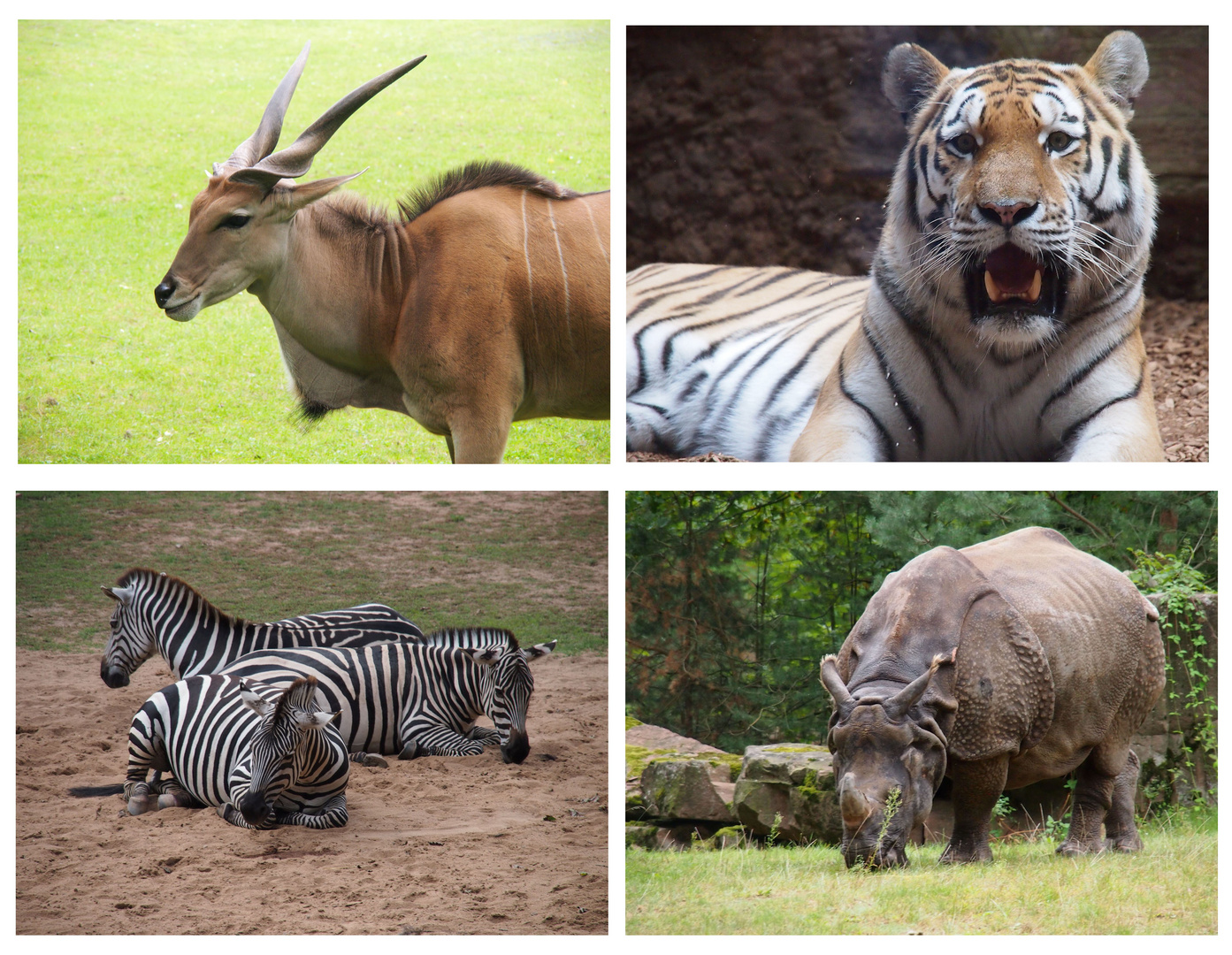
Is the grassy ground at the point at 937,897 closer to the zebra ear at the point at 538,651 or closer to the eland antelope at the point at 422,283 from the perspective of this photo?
the zebra ear at the point at 538,651

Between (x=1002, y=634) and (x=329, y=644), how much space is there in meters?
3.24

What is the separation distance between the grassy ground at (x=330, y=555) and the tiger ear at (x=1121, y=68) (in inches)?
162

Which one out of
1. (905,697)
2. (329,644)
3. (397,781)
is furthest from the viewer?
(329,644)

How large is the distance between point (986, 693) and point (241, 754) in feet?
9.41

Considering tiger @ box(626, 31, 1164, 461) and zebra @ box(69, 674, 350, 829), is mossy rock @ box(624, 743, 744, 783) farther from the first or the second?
tiger @ box(626, 31, 1164, 461)

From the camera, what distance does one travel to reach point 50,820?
4.45m

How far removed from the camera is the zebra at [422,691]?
17.3 feet

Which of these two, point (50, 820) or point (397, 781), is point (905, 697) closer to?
point (397, 781)

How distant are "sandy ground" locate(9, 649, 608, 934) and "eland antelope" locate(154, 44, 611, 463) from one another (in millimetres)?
1540

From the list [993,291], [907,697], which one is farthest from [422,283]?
[907,697]

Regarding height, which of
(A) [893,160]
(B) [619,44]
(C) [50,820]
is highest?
(A) [893,160]

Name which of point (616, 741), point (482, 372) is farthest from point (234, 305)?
point (616, 741)

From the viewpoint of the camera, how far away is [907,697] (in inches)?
148

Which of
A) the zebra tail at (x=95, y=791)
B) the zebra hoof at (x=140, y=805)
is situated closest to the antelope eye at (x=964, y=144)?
the zebra hoof at (x=140, y=805)
